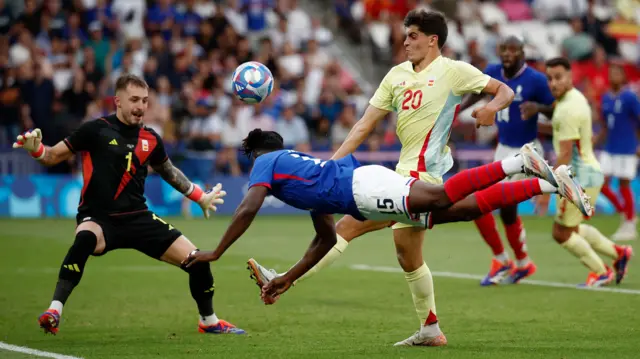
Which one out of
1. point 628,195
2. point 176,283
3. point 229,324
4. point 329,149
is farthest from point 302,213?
point 229,324

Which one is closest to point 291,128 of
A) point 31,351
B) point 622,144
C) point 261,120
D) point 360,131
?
point 261,120

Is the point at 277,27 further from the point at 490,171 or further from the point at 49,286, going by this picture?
the point at 490,171

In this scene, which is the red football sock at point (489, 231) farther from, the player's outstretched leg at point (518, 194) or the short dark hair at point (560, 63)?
the player's outstretched leg at point (518, 194)

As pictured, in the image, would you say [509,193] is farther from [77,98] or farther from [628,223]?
[77,98]

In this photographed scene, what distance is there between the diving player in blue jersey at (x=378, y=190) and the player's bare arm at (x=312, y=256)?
1cm

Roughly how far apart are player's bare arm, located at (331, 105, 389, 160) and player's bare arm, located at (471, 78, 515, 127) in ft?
2.80

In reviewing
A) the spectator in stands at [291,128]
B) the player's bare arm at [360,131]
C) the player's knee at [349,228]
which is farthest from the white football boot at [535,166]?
the spectator in stands at [291,128]

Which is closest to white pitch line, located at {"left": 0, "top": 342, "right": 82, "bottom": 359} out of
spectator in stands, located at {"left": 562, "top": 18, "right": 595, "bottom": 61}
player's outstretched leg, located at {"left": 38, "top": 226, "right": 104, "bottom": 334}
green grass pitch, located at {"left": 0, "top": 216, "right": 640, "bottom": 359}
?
green grass pitch, located at {"left": 0, "top": 216, "right": 640, "bottom": 359}

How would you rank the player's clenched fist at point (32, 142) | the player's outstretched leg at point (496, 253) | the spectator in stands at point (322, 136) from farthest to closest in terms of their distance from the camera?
A: 1. the spectator in stands at point (322, 136)
2. the player's outstretched leg at point (496, 253)
3. the player's clenched fist at point (32, 142)

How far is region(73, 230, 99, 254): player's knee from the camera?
28.0 ft

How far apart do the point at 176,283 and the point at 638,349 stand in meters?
6.50

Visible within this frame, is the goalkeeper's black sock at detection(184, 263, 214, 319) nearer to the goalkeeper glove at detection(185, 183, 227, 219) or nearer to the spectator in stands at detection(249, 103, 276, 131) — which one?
the goalkeeper glove at detection(185, 183, 227, 219)

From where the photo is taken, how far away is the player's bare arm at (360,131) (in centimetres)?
822

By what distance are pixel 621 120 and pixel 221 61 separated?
10266 millimetres
